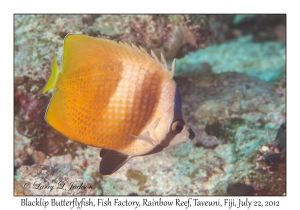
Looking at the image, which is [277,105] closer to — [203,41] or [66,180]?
[203,41]

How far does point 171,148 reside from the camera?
3.16m

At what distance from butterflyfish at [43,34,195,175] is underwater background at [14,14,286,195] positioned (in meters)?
1.08

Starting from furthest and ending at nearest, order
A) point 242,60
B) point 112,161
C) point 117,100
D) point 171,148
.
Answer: point 242,60, point 171,148, point 112,161, point 117,100

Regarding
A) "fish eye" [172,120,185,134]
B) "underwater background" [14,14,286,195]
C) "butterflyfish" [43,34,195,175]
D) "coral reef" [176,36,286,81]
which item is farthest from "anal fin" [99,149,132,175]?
"coral reef" [176,36,286,81]

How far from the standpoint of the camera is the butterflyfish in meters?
1.72

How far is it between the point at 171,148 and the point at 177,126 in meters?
1.46

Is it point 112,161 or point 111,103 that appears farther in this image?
point 112,161

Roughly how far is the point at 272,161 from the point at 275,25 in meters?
6.38

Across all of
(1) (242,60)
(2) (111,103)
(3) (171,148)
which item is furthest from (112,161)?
(1) (242,60)

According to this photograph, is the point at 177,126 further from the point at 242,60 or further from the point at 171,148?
the point at 242,60

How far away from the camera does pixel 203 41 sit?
4945mm
